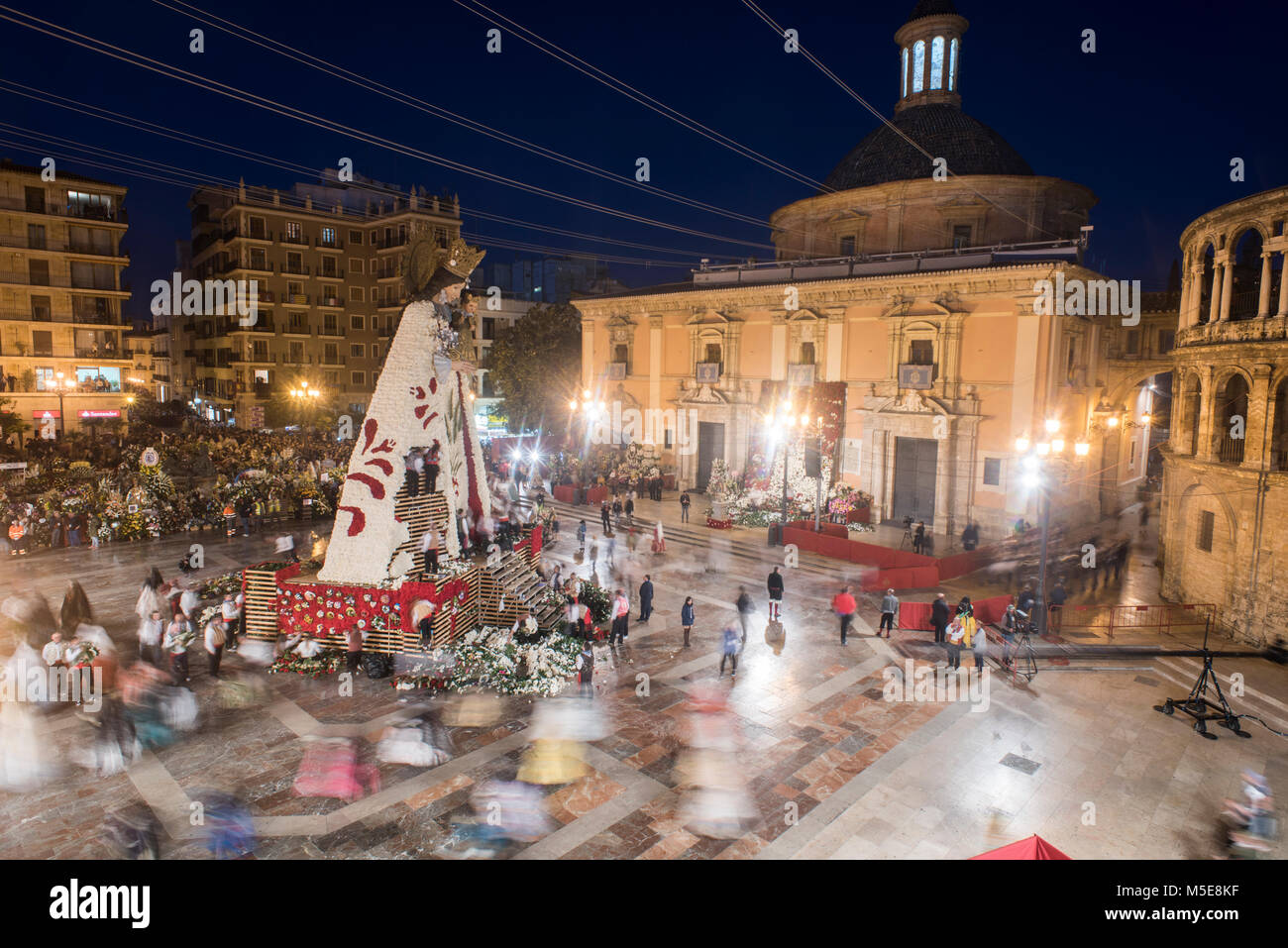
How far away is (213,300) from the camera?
51750 mm

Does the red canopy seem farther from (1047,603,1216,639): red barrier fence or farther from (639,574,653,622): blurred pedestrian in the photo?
(1047,603,1216,639): red barrier fence

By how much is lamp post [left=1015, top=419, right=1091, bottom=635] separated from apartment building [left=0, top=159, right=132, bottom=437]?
44541 millimetres

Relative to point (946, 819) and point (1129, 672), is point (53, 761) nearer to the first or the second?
point (946, 819)

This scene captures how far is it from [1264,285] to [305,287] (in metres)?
51.6

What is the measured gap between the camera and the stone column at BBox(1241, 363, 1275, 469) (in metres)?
16.1

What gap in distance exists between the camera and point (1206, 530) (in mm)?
18453

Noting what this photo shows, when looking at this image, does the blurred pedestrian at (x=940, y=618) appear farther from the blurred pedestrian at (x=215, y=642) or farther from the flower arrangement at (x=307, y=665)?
the blurred pedestrian at (x=215, y=642)

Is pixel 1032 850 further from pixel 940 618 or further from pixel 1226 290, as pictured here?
pixel 1226 290

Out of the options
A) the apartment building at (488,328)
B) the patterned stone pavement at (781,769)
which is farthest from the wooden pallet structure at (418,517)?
the apartment building at (488,328)

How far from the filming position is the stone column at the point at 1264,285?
16.1m

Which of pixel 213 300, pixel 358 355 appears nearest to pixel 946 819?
pixel 358 355

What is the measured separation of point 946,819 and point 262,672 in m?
11.2

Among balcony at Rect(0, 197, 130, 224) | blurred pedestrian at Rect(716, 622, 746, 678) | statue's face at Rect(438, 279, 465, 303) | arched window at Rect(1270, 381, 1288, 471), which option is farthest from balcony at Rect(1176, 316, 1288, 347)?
balcony at Rect(0, 197, 130, 224)

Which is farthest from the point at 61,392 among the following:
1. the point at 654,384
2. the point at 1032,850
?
the point at 1032,850
